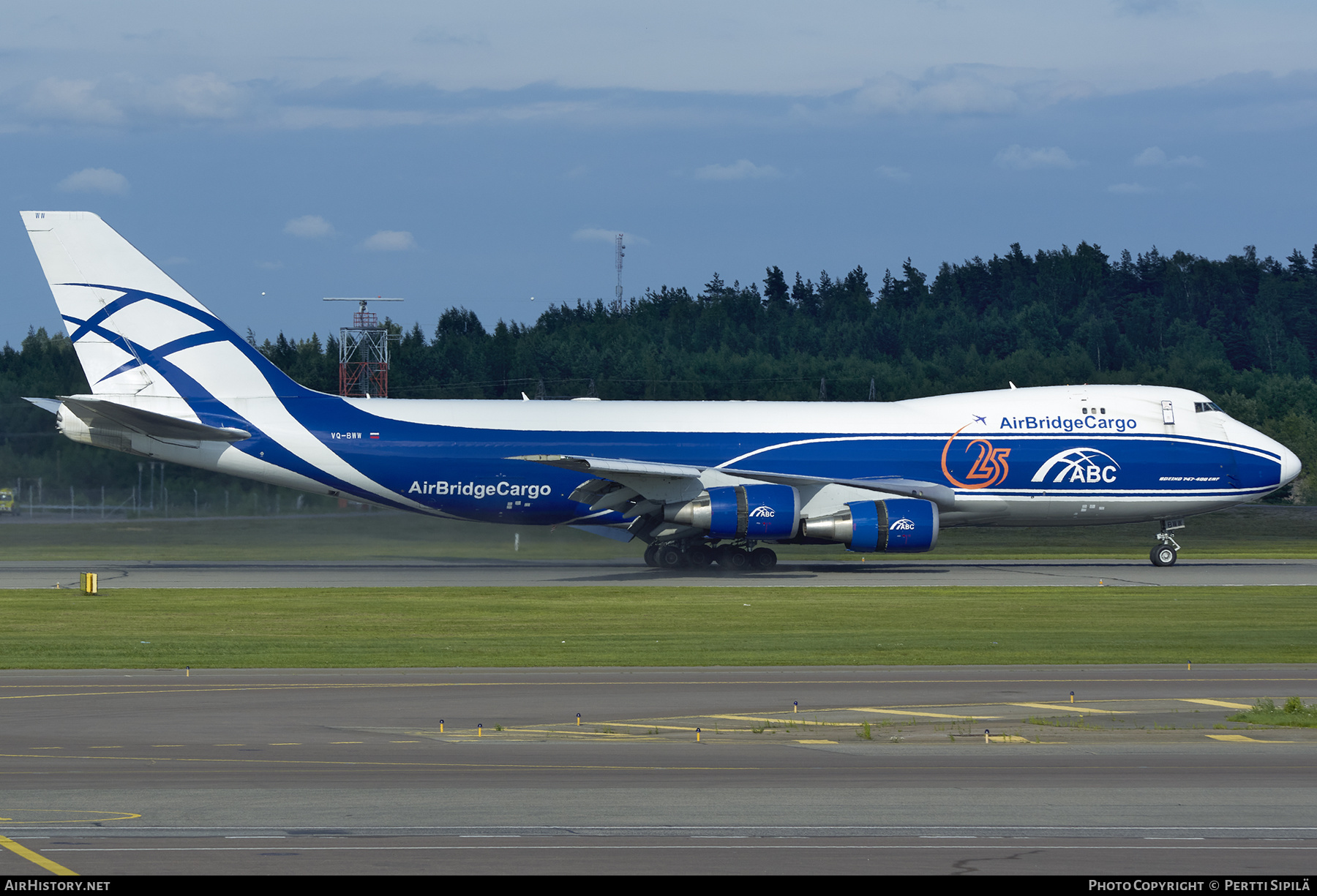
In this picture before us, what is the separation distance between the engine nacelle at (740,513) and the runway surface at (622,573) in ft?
4.36

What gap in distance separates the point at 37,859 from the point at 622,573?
29.3m

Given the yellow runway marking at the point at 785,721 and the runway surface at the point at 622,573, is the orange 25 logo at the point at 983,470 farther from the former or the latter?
the yellow runway marking at the point at 785,721

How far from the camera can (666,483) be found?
125ft

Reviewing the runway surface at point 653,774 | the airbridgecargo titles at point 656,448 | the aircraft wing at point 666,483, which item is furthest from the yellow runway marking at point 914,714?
the aircraft wing at point 666,483

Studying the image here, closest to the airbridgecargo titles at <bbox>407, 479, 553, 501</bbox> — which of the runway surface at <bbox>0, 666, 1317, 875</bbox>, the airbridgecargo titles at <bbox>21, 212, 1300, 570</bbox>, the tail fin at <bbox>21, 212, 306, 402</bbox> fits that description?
the airbridgecargo titles at <bbox>21, 212, 1300, 570</bbox>

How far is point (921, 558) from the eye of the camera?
149ft

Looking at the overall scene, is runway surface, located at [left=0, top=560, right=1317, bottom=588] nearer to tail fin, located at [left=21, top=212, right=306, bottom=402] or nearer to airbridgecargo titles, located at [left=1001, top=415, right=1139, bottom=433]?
airbridgecargo titles, located at [left=1001, top=415, right=1139, bottom=433]

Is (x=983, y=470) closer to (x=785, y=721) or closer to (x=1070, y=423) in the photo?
(x=1070, y=423)

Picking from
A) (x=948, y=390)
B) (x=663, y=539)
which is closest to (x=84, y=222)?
(x=663, y=539)

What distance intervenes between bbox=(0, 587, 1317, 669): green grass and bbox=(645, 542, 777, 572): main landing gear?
19.8ft

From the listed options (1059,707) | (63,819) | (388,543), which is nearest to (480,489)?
(388,543)

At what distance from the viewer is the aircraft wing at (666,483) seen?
37062 mm

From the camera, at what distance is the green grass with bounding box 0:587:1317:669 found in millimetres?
21891

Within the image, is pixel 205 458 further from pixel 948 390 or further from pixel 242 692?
pixel 948 390
